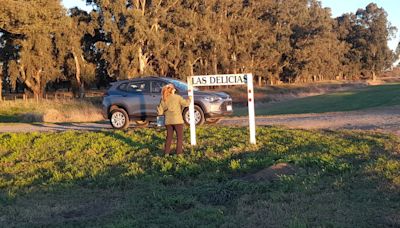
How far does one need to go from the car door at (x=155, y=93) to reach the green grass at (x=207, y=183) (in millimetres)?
3384

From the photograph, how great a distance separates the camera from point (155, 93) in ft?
56.2

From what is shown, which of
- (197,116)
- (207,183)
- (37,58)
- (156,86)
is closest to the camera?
(207,183)

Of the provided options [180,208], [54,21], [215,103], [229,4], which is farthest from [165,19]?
[180,208]

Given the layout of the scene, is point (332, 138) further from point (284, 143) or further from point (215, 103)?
point (215, 103)

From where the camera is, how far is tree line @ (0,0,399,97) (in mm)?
51094

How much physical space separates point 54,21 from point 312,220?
26.7 m

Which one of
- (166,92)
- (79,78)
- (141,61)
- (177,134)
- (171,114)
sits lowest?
(177,134)

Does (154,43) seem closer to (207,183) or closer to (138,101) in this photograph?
(138,101)

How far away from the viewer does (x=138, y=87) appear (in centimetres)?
1744

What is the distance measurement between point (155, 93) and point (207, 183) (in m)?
8.81

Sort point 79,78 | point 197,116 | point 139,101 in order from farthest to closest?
point 79,78 < point 139,101 < point 197,116

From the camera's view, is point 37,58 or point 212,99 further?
point 37,58

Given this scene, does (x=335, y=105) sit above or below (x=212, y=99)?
below

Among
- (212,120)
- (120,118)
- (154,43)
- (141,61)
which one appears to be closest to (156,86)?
(120,118)
